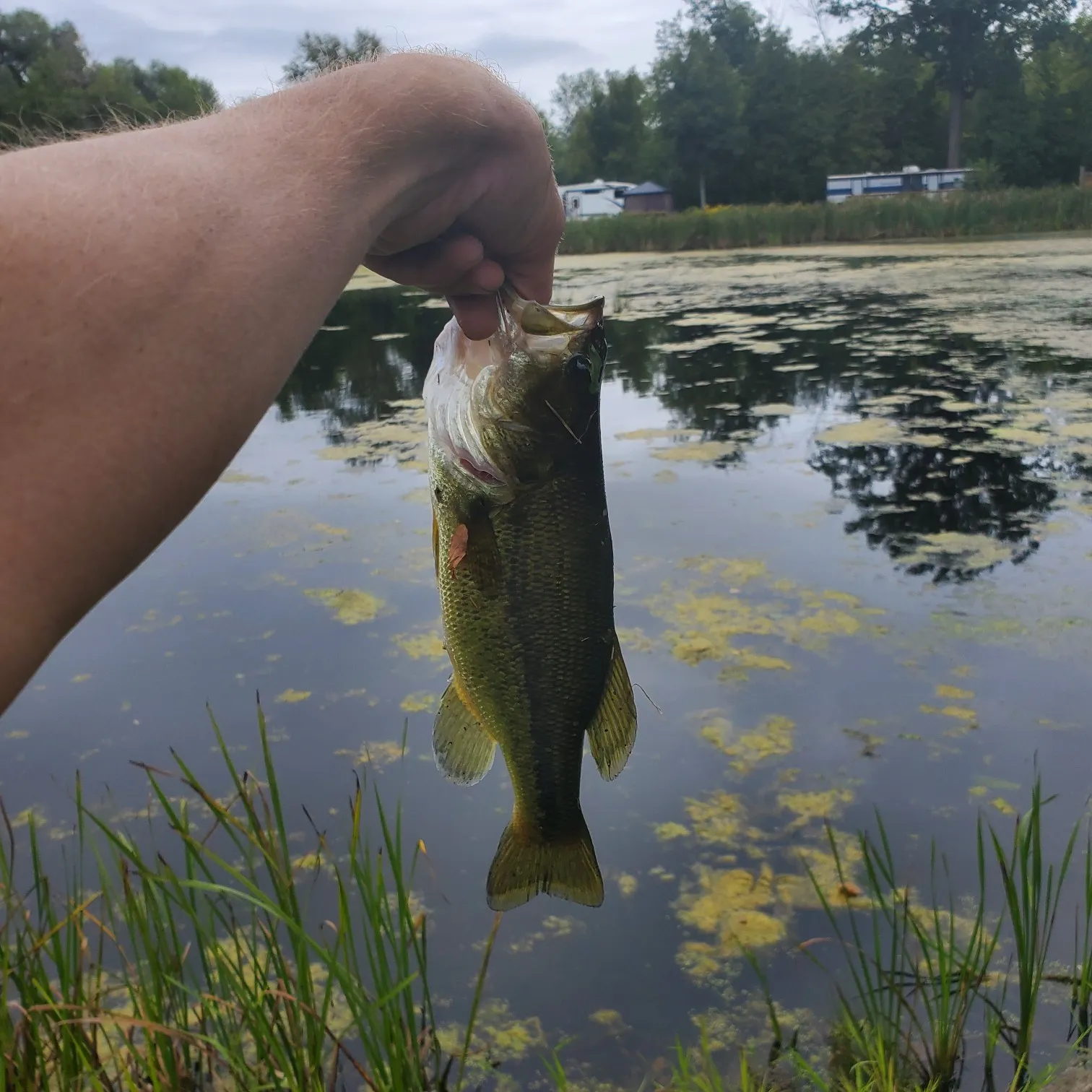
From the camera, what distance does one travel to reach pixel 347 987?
1631 millimetres

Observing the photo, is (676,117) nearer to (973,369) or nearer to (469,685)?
(973,369)

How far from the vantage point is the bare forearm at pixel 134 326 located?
30.5 inches

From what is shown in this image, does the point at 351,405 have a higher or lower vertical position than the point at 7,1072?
higher

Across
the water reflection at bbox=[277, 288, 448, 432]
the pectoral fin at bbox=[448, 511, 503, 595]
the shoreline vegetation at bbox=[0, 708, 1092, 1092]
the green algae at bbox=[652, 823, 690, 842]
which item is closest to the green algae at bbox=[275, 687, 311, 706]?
the shoreline vegetation at bbox=[0, 708, 1092, 1092]

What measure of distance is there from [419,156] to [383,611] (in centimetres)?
342

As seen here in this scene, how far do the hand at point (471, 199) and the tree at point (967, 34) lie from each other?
46.3 meters

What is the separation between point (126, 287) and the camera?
82 cm

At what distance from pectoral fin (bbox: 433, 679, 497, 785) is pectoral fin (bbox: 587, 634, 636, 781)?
0.20 meters

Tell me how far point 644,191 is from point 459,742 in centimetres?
4768

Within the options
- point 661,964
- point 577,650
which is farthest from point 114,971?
point 577,650

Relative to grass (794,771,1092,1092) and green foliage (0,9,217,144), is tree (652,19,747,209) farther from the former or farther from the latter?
grass (794,771,1092,1092)

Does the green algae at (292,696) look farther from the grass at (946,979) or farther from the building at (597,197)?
the building at (597,197)

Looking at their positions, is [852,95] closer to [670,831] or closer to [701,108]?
[701,108]

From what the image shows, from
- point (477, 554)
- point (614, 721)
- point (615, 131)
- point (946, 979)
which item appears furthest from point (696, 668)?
point (615, 131)
